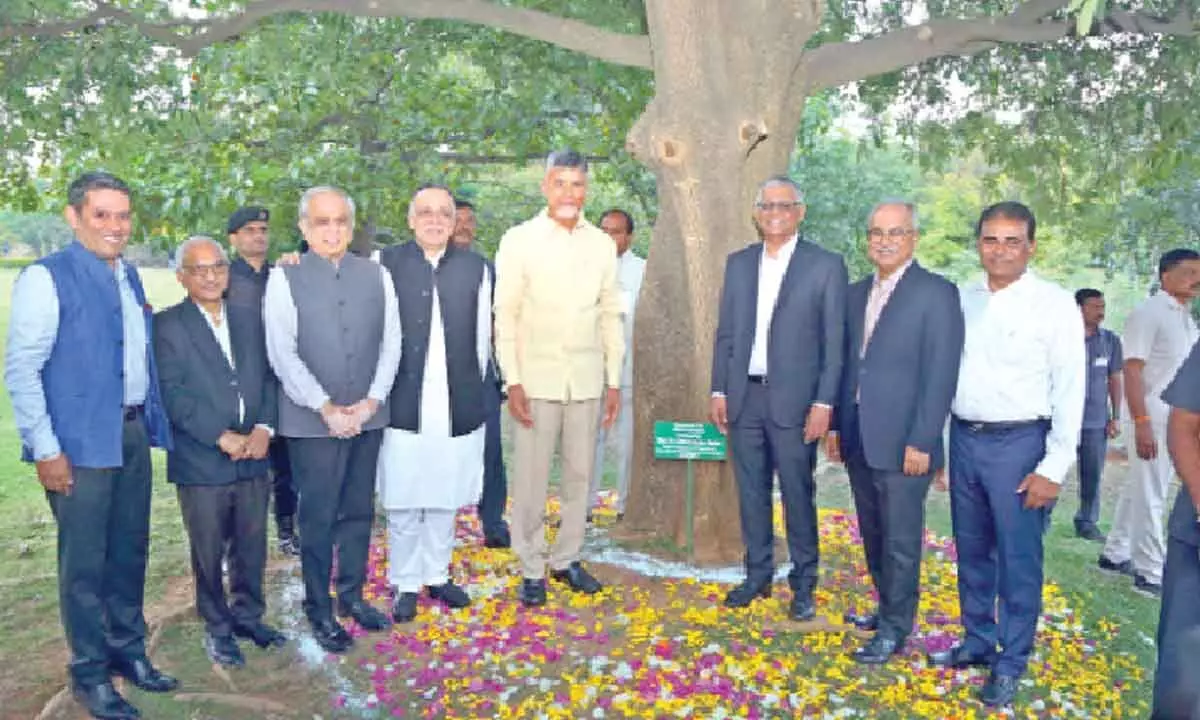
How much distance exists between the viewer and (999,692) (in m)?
4.54

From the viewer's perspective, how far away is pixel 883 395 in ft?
15.8

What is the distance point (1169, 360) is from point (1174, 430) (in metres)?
4.06

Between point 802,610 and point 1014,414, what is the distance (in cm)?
153

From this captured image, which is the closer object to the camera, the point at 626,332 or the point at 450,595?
the point at 450,595

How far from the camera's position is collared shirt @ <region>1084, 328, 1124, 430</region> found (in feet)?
26.3

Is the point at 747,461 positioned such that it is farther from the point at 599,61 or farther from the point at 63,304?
the point at 599,61

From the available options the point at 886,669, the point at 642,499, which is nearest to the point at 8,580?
the point at 642,499

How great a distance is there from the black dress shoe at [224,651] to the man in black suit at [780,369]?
2.46 metres

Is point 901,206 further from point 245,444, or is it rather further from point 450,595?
point 245,444

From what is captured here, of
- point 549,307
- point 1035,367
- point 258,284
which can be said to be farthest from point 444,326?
point 1035,367

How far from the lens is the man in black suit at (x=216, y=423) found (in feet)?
15.3

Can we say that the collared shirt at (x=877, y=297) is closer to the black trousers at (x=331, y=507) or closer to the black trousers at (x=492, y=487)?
the black trousers at (x=331, y=507)

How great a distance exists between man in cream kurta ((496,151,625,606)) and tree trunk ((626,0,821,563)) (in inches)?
33.3

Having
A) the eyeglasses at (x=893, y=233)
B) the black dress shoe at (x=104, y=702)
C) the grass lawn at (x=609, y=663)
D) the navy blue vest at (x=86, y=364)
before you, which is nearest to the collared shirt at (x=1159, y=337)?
the grass lawn at (x=609, y=663)
